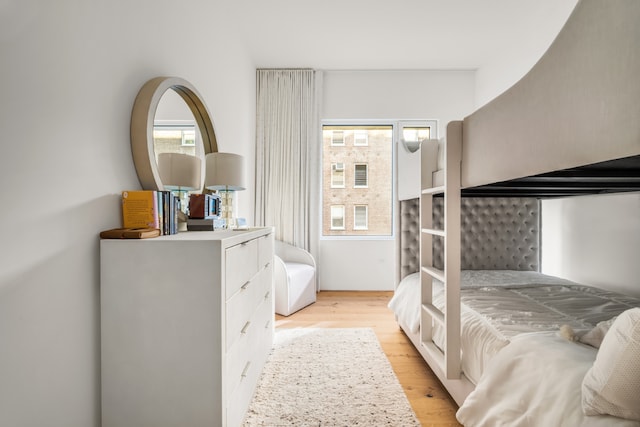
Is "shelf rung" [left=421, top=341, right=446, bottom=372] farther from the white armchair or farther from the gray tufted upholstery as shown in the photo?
the white armchair

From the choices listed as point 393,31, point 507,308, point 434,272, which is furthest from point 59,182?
point 393,31

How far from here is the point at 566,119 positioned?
811 mm

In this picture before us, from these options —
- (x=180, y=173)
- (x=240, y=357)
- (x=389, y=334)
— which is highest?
(x=180, y=173)

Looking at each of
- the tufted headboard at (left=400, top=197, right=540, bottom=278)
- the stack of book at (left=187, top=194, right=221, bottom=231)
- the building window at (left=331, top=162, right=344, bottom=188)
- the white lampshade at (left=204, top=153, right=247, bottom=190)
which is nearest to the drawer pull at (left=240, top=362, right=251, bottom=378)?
the stack of book at (left=187, top=194, right=221, bottom=231)

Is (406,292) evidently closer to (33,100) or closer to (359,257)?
(359,257)

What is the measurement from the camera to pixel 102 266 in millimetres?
1171

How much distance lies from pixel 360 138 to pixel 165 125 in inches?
116

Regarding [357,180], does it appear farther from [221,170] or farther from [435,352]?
[435,352]

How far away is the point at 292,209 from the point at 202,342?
2.86 metres

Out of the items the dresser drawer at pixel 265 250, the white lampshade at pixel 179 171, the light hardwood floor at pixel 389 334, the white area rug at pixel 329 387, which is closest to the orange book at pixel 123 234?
the white lampshade at pixel 179 171

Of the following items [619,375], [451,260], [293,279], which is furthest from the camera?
[293,279]

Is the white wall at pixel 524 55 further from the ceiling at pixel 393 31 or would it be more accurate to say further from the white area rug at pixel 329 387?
the white area rug at pixel 329 387

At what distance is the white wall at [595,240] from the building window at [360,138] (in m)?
2.10

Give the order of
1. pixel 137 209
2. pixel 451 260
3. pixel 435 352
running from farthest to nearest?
pixel 435 352 → pixel 451 260 → pixel 137 209
